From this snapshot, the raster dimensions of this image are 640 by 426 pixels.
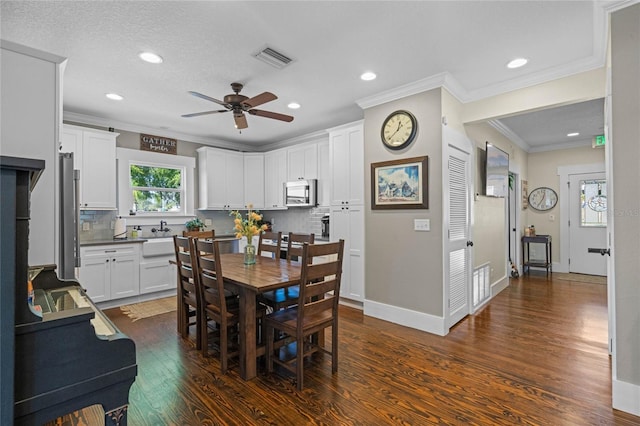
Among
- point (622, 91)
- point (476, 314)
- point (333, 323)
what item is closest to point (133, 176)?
point (333, 323)

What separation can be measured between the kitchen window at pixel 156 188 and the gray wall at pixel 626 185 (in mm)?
5559

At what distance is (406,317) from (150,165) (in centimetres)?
451

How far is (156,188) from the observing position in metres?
5.02

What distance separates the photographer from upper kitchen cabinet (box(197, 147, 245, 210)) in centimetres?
530

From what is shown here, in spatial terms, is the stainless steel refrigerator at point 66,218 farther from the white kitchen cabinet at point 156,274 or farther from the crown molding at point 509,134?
the crown molding at point 509,134

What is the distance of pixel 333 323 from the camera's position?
2418mm

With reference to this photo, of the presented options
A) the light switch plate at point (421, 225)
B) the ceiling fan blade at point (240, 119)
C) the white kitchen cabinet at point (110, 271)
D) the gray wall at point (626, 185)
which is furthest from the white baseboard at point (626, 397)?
the white kitchen cabinet at point (110, 271)

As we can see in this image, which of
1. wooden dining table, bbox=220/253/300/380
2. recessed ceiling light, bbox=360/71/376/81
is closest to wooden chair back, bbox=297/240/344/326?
wooden dining table, bbox=220/253/300/380

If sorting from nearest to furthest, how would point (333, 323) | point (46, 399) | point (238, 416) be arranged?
point (46, 399) < point (238, 416) < point (333, 323)

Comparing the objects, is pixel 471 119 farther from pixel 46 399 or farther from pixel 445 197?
pixel 46 399

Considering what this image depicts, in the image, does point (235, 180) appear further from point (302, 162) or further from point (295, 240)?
point (295, 240)

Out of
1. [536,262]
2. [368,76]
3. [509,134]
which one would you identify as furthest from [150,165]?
[536,262]

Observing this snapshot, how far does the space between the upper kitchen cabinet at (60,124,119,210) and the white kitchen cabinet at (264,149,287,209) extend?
2.47 m

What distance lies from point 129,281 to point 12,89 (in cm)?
319
